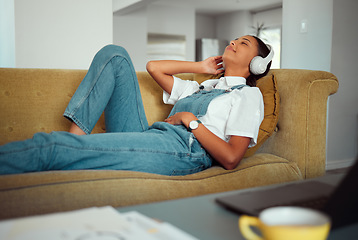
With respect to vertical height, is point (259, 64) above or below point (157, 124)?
above

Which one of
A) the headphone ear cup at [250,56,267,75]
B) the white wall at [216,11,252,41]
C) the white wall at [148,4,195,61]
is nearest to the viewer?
the headphone ear cup at [250,56,267,75]

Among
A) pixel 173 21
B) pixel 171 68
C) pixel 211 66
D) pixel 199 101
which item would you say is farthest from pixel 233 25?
pixel 199 101

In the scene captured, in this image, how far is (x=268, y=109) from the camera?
162 centimetres

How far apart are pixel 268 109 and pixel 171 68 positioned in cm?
57

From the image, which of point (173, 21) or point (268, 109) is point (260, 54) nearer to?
point (268, 109)

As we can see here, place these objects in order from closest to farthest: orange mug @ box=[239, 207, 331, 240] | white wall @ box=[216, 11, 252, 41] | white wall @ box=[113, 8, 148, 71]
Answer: orange mug @ box=[239, 207, 331, 240], white wall @ box=[113, 8, 148, 71], white wall @ box=[216, 11, 252, 41]

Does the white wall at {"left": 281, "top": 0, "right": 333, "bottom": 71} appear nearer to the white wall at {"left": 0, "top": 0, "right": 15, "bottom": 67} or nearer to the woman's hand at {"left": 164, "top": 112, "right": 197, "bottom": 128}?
the woman's hand at {"left": 164, "top": 112, "right": 197, "bottom": 128}

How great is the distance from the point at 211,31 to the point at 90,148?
29.0ft

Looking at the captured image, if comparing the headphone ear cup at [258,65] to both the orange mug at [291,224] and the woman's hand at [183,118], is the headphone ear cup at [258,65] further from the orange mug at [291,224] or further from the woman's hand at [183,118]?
the orange mug at [291,224]

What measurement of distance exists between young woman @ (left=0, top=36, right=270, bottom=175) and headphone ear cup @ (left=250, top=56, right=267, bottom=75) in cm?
4

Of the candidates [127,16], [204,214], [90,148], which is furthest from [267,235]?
[127,16]

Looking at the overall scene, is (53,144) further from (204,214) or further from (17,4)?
(17,4)

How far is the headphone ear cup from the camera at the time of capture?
1729 mm

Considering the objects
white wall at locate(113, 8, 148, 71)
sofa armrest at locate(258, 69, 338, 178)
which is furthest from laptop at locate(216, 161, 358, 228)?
white wall at locate(113, 8, 148, 71)
